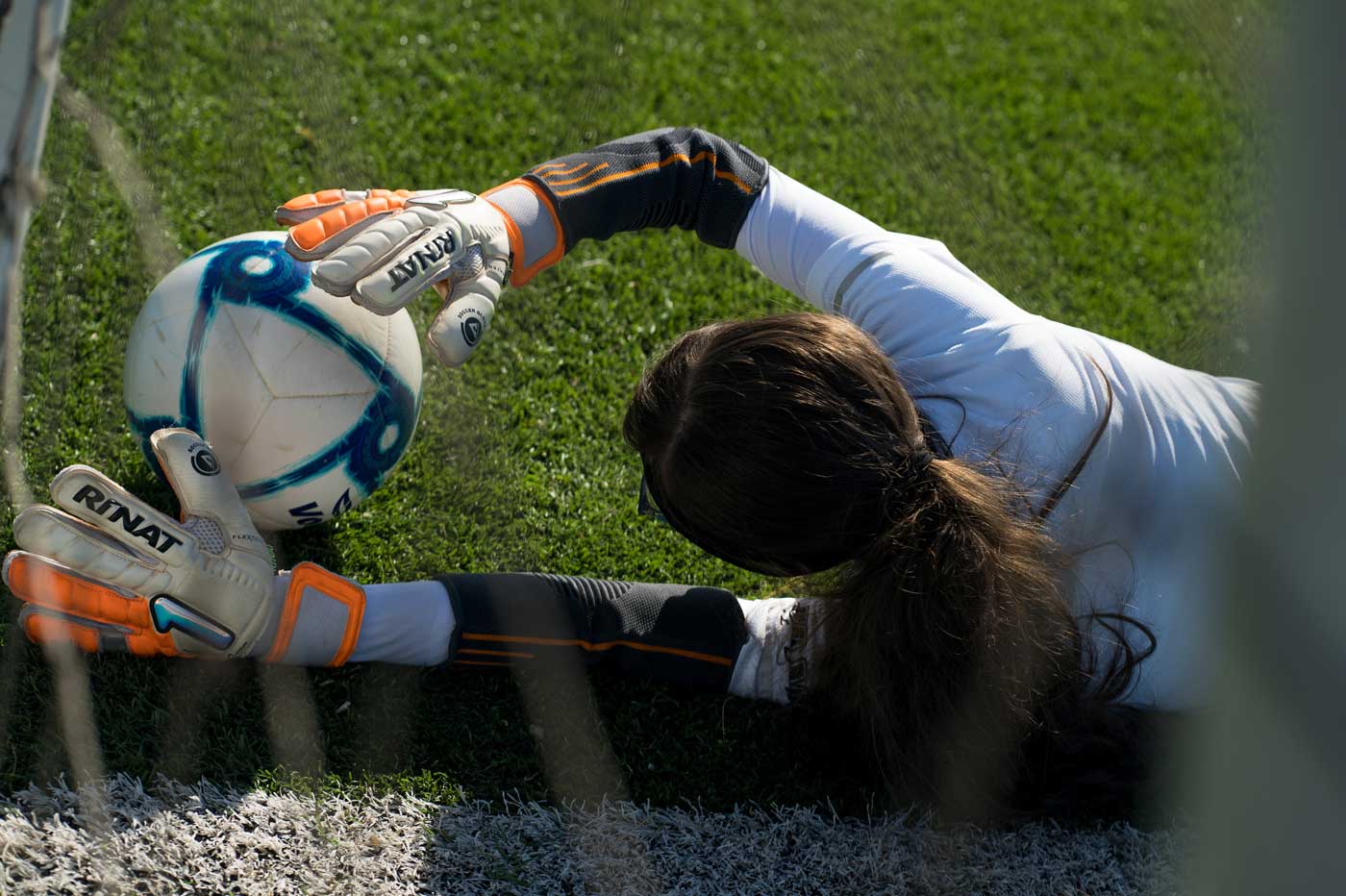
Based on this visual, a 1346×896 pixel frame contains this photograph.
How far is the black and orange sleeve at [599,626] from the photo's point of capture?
2.53 m

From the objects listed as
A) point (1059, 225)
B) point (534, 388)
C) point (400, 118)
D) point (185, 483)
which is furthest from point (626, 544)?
point (1059, 225)

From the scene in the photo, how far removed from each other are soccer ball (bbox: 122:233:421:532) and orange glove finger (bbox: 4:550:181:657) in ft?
1.12

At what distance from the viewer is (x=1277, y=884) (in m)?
0.69

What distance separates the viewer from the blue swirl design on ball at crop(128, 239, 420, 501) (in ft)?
7.94

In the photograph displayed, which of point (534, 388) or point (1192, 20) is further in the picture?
point (1192, 20)

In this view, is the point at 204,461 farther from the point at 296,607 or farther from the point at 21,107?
the point at 21,107

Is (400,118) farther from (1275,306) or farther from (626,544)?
(1275,306)

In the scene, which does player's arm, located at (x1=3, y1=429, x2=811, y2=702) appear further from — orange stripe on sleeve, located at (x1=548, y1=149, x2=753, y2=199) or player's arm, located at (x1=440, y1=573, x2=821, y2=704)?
orange stripe on sleeve, located at (x1=548, y1=149, x2=753, y2=199)

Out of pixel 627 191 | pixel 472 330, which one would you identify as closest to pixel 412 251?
pixel 472 330

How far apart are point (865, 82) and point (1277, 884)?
4.06 m

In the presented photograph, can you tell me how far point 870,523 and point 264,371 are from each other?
127 centimetres

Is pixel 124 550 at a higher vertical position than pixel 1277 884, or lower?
lower

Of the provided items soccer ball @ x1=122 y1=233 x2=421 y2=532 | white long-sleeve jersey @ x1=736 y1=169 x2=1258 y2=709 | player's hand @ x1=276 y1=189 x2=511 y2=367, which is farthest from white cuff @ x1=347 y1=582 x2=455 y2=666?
white long-sleeve jersey @ x1=736 y1=169 x2=1258 y2=709

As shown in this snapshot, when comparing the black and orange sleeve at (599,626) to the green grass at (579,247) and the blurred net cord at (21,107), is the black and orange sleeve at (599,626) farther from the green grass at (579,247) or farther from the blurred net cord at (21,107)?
the blurred net cord at (21,107)
